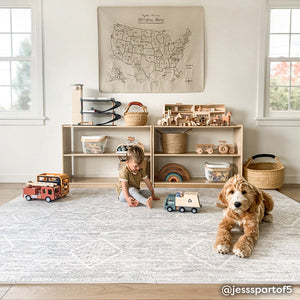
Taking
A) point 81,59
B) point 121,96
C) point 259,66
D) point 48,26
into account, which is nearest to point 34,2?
point 48,26

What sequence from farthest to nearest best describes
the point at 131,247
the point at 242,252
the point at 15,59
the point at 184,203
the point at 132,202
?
the point at 15,59 < the point at 132,202 < the point at 184,203 < the point at 131,247 < the point at 242,252

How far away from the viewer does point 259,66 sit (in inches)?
140

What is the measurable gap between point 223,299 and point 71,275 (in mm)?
668

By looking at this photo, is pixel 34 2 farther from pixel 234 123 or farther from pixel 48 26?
pixel 234 123

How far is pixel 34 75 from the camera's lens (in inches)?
143

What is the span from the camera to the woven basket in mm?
3354

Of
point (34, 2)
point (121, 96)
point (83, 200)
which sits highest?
point (34, 2)

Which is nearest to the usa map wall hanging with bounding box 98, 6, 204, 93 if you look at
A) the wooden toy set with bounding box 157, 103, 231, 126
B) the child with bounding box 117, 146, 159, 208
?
the wooden toy set with bounding box 157, 103, 231, 126

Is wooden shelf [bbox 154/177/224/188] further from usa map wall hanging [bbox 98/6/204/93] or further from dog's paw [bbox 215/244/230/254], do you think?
dog's paw [bbox 215/244/230/254]

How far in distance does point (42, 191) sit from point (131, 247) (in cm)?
137

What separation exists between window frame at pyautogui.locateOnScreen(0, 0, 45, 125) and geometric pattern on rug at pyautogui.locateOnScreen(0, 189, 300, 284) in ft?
4.86

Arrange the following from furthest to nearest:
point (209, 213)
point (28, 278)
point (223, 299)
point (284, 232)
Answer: point (209, 213) → point (284, 232) → point (28, 278) → point (223, 299)

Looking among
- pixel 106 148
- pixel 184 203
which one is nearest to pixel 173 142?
pixel 106 148

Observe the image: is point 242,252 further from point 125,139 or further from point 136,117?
point 125,139
